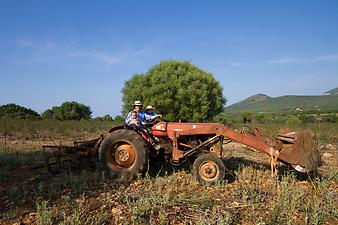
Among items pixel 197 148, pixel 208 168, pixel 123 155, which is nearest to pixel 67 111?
pixel 123 155

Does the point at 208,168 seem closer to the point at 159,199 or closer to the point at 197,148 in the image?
the point at 197,148

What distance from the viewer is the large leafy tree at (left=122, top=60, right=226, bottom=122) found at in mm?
17484

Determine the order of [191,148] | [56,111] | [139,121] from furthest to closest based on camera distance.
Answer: [56,111]
[139,121]
[191,148]

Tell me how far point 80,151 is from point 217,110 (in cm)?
1284

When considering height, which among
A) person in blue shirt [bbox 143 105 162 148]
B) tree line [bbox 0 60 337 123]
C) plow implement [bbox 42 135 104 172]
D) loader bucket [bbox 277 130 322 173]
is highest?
tree line [bbox 0 60 337 123]

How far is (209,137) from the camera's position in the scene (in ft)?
22.2

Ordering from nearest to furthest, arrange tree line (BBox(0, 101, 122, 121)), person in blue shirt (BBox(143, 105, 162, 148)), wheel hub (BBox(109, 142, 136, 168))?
wheel hub (BBox(109, 142, 136, 168)) → person in blue shirt (BBox(143, 105, 162, 148)) → tree line (BBox(0, 101, 122, 121))

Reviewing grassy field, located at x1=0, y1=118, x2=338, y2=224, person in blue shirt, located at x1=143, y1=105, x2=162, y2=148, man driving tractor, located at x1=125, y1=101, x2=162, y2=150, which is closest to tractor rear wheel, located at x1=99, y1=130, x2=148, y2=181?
grassy field, located at x1=0, y1=118, x2=338, y2=224

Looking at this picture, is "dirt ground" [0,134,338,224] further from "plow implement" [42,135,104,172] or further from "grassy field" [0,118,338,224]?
"plow implement" [42,135,104,172]

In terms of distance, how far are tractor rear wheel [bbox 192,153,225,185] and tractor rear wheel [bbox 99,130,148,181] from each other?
99cm

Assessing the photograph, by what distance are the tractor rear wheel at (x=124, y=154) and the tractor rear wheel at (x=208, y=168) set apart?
0.99 meters

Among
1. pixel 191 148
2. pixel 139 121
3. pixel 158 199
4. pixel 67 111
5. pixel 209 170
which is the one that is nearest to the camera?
pixel 158 199

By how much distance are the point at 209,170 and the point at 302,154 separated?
1.67 m

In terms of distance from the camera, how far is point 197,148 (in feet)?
21.1
